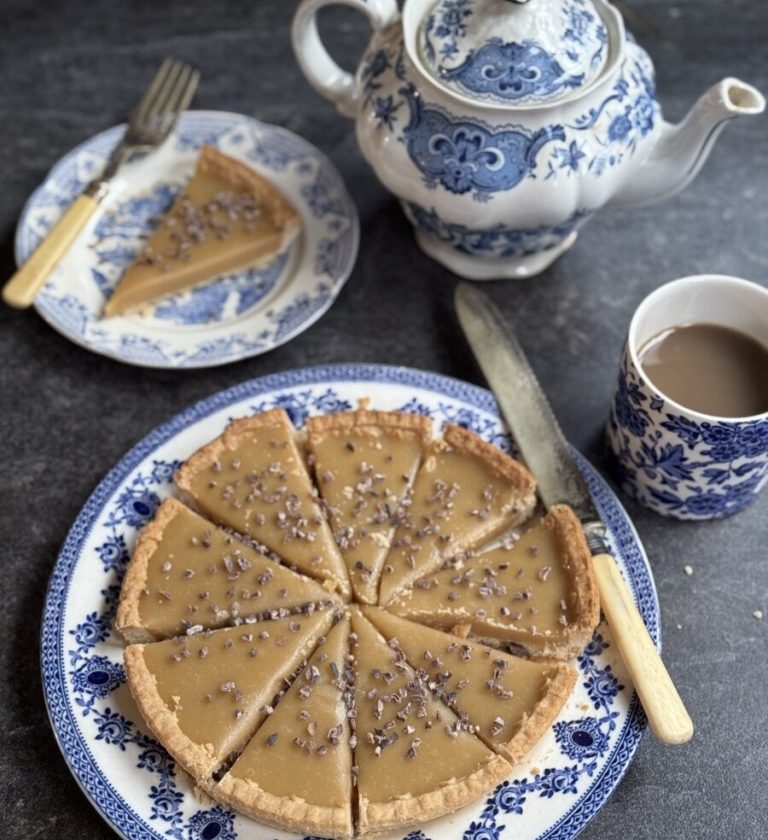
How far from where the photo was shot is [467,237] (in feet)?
6.09

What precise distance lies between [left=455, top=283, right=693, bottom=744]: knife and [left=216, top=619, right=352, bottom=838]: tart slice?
1.37 ft

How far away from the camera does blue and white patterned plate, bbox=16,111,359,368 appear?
187 centimetres

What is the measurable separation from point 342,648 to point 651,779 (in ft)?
1.61

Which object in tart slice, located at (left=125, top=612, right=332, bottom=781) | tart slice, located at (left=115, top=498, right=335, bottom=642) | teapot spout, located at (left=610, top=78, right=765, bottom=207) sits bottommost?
tart slice, located at (left=125, top=612, right=332, bottom=781)

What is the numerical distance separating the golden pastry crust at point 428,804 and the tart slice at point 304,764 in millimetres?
31

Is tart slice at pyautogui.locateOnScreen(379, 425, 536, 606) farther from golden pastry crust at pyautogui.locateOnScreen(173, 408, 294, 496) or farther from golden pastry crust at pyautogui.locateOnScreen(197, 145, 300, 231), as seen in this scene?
golden pastry crust at pyautogui.locateOnScreen(197, 145, 300, 231)

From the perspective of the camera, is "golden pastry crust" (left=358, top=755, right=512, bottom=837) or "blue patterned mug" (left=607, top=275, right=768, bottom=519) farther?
"blue patterned mug" (left=607, top=275, right=768, bottom=519)

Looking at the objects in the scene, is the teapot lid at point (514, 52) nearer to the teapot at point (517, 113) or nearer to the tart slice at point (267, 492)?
the teapot at point (517, 113)

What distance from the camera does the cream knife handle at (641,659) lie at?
141cm

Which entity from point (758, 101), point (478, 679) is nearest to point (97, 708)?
point (478, 679)

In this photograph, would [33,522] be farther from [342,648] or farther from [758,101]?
[758,101]

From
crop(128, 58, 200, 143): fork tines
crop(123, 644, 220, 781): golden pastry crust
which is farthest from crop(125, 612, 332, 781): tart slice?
crop(128, 58, 200, 143): fork tines

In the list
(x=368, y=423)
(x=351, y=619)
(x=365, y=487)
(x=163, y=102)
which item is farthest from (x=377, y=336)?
(x=163, y=102)

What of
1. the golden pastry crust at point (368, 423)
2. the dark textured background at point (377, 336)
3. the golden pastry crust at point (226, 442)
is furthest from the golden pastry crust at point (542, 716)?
the golden pastry crust at point (226, 442)
